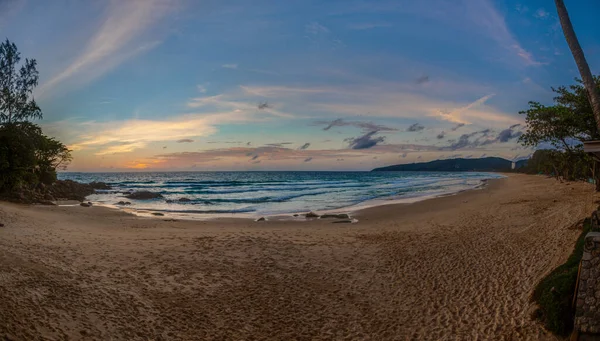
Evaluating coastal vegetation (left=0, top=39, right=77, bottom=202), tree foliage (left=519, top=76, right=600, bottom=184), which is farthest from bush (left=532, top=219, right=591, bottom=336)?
coastal vegetation (left=0, top=39, right=77, bottom=202)

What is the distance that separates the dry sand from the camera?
22.8 feet

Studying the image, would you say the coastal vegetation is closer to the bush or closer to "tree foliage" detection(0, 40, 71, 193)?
"tree foliage" detection(0, 40, 71, 193)

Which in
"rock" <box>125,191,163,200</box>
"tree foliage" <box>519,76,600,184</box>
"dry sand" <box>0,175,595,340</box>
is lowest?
"dry sand" <box>0,175,595,340</box>

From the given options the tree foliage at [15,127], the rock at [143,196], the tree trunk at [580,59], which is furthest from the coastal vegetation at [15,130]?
the tree trunk at [580,59]

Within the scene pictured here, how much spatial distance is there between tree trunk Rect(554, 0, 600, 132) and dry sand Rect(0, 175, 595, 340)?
176 inches

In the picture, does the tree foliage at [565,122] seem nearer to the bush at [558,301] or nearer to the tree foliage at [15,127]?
the bush at [558,301]

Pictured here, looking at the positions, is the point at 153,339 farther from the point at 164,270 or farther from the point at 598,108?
the point at 598,108

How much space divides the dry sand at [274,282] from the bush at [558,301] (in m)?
0.30

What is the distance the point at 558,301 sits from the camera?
6777 mm

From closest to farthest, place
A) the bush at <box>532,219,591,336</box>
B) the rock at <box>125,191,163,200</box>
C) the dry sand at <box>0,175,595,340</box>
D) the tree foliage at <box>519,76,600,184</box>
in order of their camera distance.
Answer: the bush at <box>532,219,591,336</box>
the dry sand at <box>0,175,595,340</box>
the tree foliage at <box>519,76,600,184</box>
the rock at <box>125,191,163,200</box>

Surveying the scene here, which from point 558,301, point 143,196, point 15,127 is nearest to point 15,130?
point 15,127

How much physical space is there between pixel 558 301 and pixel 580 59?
638cm

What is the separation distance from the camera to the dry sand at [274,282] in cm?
695

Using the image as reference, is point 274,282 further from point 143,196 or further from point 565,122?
point 143,196
